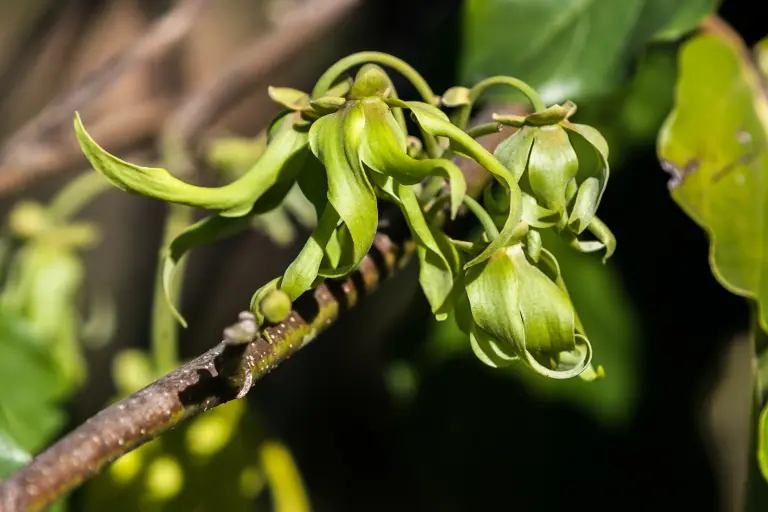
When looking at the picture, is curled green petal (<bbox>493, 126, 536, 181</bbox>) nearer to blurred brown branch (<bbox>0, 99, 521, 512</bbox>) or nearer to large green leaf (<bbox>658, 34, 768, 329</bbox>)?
blurred brown branch (<bbox>0, 99, 521, 512</bbox>)

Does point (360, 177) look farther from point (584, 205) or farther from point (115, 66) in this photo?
point (115, 66)

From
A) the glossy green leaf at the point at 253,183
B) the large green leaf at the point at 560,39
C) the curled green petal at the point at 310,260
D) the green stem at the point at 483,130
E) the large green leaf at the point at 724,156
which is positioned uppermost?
the glossy green leaf at the point at 253,183

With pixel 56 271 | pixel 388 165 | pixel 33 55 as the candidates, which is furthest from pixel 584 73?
pixel 33 55

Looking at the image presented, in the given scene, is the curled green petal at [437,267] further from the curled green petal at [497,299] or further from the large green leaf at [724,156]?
the large green leaf at [724,156]

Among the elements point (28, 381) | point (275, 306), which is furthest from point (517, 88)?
point (28, 381)

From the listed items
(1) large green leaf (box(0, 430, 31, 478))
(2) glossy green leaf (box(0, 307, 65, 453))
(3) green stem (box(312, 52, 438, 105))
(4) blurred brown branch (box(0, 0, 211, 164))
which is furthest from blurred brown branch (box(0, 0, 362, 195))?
(3) green stem (box(312, 52, 438, 105))

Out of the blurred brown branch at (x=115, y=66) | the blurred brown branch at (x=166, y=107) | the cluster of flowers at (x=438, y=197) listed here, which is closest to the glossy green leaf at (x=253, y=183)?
the cluster of flowers at (x=438, y=197)
